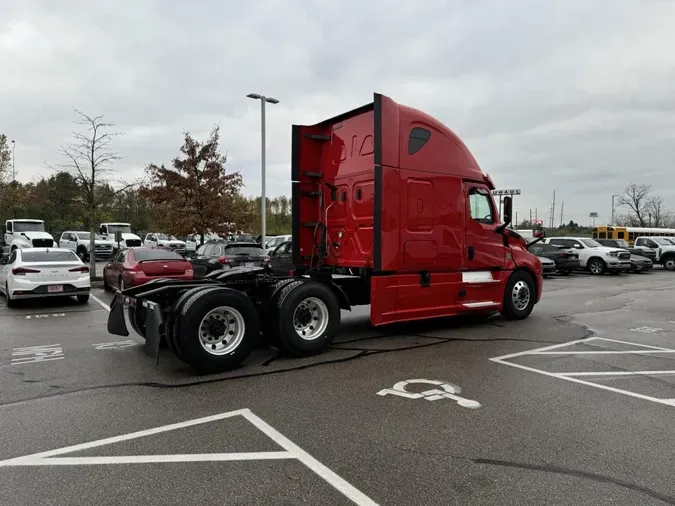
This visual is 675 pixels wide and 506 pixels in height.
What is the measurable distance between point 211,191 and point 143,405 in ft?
59.0

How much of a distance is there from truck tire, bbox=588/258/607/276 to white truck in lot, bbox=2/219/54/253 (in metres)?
30.4

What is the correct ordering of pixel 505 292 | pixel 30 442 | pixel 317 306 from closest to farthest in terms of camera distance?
pixel 30 442 → pixel 317 306 → pixel 505 292

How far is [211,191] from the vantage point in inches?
862

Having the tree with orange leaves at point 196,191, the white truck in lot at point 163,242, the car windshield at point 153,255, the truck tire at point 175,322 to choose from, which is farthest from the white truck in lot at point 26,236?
the truck tire at point 175,322

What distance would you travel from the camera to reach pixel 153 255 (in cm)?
1360

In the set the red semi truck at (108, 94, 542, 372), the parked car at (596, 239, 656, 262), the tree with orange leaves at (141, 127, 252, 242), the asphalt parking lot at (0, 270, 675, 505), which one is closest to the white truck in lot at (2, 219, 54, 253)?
the tree with orange leaves at (141, 127, 252, 242)

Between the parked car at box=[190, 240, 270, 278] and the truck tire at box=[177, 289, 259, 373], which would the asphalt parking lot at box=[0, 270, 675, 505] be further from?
the parked car at box=[190, 240, 270, 278]

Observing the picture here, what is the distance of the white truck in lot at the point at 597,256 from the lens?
80.4 feet

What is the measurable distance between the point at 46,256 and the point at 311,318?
8653 mm

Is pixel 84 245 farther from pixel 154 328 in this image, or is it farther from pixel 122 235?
pixel 154 328

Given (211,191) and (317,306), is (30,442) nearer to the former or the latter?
(317,306)

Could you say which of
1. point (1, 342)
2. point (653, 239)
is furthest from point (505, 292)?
point (653, 239)

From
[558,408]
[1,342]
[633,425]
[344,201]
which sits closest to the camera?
[633,425]

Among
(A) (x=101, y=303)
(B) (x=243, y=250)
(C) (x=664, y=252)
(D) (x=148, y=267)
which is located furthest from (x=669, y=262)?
(A) (x=101, y=303)
